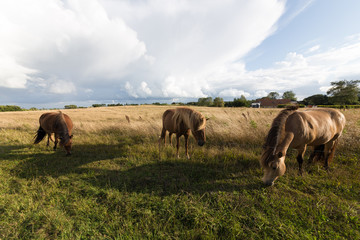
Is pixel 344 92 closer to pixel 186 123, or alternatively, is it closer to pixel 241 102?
pixel 241 102

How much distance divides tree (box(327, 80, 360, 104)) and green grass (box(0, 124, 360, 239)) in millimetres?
57349

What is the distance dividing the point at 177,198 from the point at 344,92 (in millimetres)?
63377

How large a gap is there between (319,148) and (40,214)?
8033mm

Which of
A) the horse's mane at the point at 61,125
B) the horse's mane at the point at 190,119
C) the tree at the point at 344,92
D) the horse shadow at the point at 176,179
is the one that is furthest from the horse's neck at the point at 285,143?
the tree at the point at 344,92

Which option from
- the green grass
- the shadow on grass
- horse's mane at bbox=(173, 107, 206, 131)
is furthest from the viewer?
horse's mane at bbox=(173, 107, 206, 131)

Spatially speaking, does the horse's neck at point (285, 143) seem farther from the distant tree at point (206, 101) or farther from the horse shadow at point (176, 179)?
the distant tree at point (206, 101)

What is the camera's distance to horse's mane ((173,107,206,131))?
4.23 metres

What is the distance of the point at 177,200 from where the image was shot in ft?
8.87

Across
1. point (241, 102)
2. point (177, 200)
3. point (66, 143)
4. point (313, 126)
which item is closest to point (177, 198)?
point (177, 200)

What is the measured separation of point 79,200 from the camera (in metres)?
2.78

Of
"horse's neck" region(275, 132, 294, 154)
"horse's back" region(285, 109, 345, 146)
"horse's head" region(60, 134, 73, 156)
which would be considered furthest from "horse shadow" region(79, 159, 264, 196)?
"horse's head" region(60, 134, 73, 156)

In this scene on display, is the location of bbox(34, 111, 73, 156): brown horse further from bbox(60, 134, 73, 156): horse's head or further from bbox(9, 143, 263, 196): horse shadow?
bbox(9, 143, 263, 196): horse shadow

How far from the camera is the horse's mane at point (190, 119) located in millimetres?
4230

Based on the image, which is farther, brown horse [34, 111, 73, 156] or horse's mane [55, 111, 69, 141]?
horse's mane [55, 111, 69, 141]
